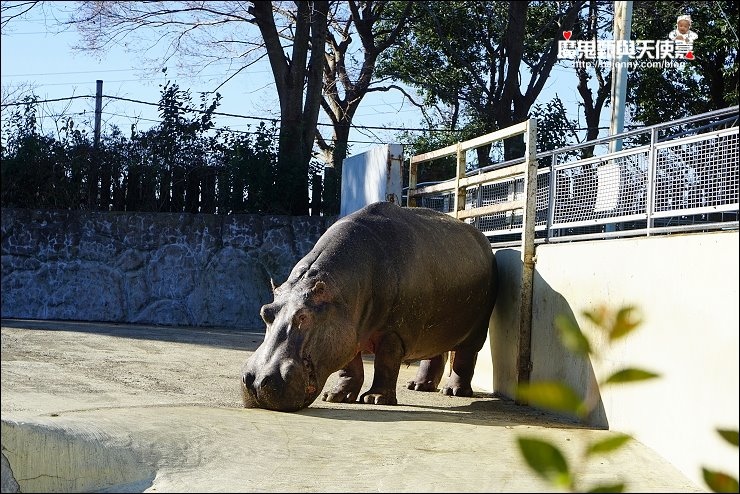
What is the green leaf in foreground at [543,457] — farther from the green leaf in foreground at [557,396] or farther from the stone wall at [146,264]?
the stone wall at [146,264]

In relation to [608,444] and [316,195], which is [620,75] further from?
[608,444]

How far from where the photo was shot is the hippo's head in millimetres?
6340

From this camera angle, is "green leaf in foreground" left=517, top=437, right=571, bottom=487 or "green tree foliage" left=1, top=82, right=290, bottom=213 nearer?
"green leaf in foreground" left=517, top=437, right=571, bottom=487

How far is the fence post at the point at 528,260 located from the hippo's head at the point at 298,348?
1.72m

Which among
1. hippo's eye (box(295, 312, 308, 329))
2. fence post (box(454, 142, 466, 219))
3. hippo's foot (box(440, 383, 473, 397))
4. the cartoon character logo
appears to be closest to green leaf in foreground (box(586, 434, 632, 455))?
hippo's eye (box(295, 312, 308, 329))

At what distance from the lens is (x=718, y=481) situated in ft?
4.73

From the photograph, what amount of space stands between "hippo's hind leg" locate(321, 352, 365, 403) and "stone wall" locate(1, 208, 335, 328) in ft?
22.2

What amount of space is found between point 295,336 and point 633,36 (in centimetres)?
1368

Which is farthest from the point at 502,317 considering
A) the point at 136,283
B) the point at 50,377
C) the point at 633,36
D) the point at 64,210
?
the point at 633,36

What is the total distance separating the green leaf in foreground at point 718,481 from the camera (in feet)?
4.66

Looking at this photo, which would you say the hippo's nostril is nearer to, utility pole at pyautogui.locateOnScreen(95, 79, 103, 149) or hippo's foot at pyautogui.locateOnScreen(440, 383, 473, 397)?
hippo's foot at pyautogui.locateOnScreen(440, 383, 473, 397)

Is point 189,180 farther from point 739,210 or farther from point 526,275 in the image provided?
point 739,210

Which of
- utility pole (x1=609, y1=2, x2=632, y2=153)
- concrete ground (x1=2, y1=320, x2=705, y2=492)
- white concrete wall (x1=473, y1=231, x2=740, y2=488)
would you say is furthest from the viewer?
utility pole (x1=609, y1=2, x2=632, y2=153)

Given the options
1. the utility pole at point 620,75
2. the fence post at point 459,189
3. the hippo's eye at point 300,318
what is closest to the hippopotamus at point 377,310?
the hippo's eye at point 300,318
